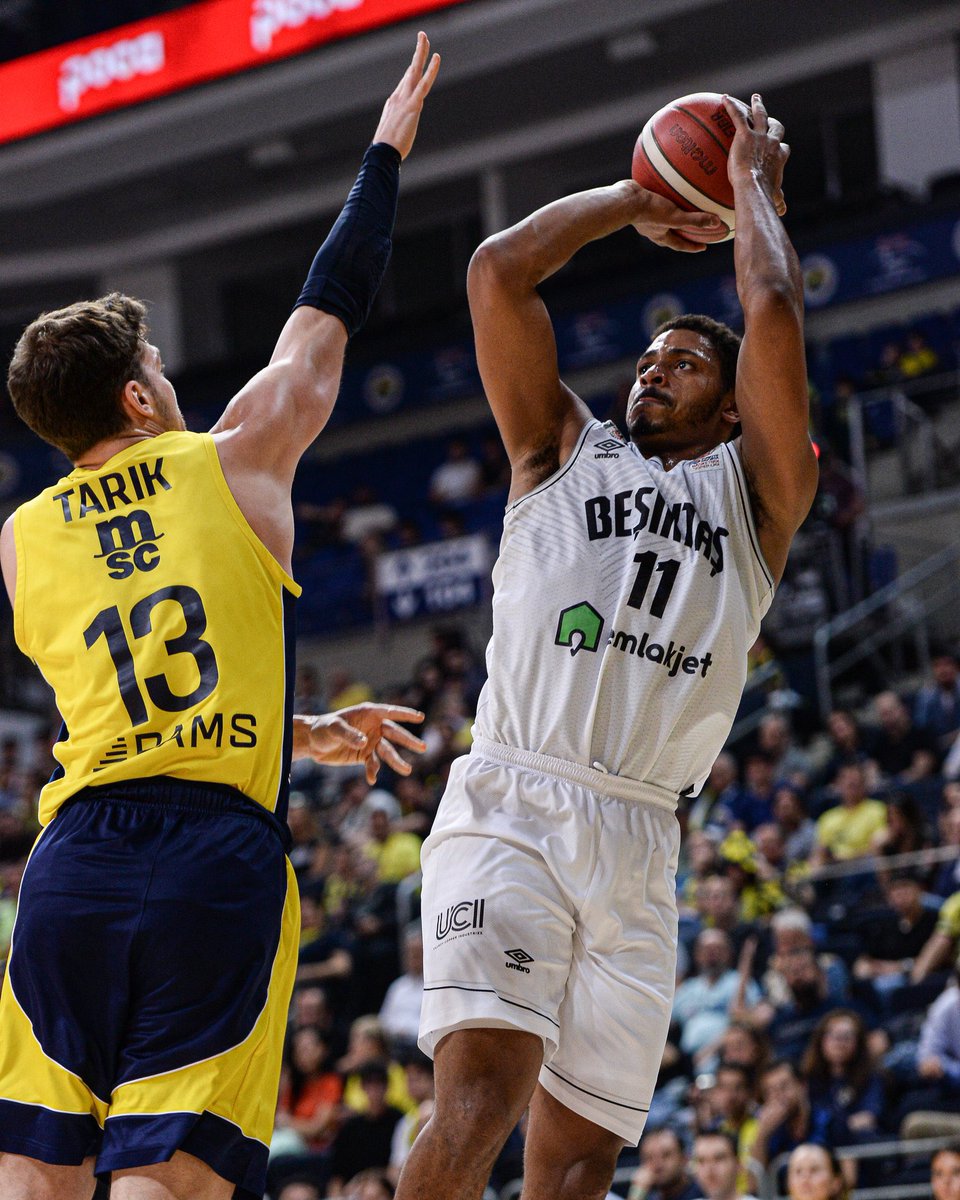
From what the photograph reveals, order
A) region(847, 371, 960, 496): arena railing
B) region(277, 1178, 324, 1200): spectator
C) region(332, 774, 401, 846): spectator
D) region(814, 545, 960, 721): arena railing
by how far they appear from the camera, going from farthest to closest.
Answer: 1. region(847, 371, 960, 496): arena railing
2. region(814, 545, 960, 721): arena railing
3. region(332, 774, 401, 846): spectator
4. region(277, 1178, 324, 1200): spectator

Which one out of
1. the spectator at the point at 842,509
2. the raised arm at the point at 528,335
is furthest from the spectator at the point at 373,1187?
the spectator at the point at 842,509

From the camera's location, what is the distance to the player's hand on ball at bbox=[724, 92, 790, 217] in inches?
168

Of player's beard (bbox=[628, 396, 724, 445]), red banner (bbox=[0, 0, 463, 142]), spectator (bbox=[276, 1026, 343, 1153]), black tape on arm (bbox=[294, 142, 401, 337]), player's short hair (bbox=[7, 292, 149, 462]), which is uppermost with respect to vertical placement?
red banner (bbox=[0, 0, 463, 142])

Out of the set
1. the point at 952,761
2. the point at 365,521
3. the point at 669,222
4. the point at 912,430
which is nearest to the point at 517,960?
the point at 669,222

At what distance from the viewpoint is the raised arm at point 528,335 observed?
4113 millimetres

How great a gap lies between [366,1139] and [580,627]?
6.14 m

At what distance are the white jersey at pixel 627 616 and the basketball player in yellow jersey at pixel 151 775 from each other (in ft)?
2.51

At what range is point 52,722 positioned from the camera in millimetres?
20250

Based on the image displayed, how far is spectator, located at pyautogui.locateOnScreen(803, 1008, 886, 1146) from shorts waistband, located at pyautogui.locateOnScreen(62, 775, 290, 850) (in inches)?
213

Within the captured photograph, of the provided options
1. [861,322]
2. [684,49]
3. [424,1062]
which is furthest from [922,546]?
[424,1062]

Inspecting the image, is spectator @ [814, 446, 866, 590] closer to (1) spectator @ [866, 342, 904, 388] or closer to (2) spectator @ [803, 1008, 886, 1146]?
(1) spectator @ [866, 342, 904, 388]

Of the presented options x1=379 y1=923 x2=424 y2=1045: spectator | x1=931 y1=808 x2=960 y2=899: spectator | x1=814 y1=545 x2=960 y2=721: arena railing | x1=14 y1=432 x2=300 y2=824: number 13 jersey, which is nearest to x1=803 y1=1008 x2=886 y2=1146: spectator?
x1=931 y1=808 x2=960 y2=899: spectator

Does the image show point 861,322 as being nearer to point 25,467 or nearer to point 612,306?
point 612,306

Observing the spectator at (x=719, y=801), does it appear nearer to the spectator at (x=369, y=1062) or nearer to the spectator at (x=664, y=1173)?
the spectator at (x=369, y=1062)
